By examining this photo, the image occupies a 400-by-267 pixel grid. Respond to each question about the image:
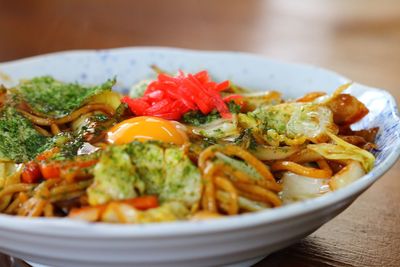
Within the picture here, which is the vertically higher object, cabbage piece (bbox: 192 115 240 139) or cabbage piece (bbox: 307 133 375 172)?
cabbage piece (bbox: 192 115 240 139)

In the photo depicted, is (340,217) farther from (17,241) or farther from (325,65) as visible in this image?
(325,65)

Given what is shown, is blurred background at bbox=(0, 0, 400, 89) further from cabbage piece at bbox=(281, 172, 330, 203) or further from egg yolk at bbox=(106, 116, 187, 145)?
egg yolk at bbox=(106, 116, 187, 145)

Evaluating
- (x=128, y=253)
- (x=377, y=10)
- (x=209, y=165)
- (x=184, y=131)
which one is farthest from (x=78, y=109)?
(x=377, y=10)

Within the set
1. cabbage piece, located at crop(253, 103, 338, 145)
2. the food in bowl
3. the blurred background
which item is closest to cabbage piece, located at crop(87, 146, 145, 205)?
the food in bowl

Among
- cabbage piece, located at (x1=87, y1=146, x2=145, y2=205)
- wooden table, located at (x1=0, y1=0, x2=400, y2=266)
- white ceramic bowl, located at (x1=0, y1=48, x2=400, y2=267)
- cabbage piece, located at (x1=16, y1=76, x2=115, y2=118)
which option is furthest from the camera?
wooden table, located at (x1=0, y1=0, x2=400, y2=266)

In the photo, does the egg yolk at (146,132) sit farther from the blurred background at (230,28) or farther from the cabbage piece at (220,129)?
the blurred background at (230,28)

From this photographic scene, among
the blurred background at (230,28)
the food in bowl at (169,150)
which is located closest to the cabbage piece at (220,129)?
the food in bowl at (169,150)
